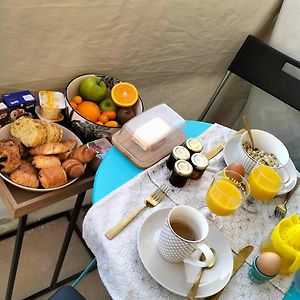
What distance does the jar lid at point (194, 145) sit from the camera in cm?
107

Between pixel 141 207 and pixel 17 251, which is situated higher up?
pixel 141 207

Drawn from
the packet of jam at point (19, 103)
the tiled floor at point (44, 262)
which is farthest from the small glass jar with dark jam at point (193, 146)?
the tiled floor at point (44, 262)

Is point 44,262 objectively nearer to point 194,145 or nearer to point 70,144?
point 70,144

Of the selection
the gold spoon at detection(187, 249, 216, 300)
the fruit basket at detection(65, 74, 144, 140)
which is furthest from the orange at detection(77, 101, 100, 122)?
the gold spoon at detection(187, 249, 216, 300)

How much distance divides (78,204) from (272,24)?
3.42 ft

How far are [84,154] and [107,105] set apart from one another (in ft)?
0.73

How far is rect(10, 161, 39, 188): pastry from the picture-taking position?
3.46ft

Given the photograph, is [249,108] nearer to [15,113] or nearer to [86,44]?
[86,44]

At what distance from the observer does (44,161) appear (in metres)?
1.09

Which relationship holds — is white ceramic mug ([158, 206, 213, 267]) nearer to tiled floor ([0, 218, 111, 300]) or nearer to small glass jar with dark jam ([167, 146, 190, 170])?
small glass jar with dark jam ([167, 146, 190, 170])

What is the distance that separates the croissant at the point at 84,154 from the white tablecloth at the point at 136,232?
18cm

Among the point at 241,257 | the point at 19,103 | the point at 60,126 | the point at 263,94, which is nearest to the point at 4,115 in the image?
the point at 19,103

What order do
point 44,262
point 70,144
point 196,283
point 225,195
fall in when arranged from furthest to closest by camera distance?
point 44,262 → point 70,144 → point 225,195 → point 196,283

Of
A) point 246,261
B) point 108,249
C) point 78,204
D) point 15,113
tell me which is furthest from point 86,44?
point 246,261
